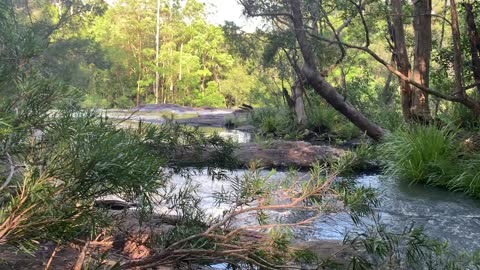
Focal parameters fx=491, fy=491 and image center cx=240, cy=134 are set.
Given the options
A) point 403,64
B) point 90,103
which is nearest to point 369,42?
point 403,64

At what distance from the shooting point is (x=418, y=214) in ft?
21.5

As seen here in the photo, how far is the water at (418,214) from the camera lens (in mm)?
5414

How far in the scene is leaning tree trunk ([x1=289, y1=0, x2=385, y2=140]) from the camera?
991 cm

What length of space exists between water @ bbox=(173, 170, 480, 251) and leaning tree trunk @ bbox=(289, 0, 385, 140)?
8.54 ft

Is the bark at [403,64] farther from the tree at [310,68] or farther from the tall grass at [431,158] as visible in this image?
the tall grass at [431,158]

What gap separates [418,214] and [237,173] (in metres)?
2.49

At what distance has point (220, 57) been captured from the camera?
45250 mm

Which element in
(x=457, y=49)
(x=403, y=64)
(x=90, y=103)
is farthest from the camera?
(x=403, y=64)

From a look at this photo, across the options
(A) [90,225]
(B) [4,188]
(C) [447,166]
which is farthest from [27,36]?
(C) [447,166]

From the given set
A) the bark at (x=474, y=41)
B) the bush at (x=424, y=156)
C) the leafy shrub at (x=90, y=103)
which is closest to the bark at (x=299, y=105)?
the bush at (x=424, y=156)

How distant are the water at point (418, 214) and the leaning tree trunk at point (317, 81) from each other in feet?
8.54

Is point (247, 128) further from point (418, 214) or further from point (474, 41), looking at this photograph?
point (418, 214)

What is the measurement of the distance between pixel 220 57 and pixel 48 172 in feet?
143

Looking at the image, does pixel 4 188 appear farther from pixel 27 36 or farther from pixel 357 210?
pixel 357 210
